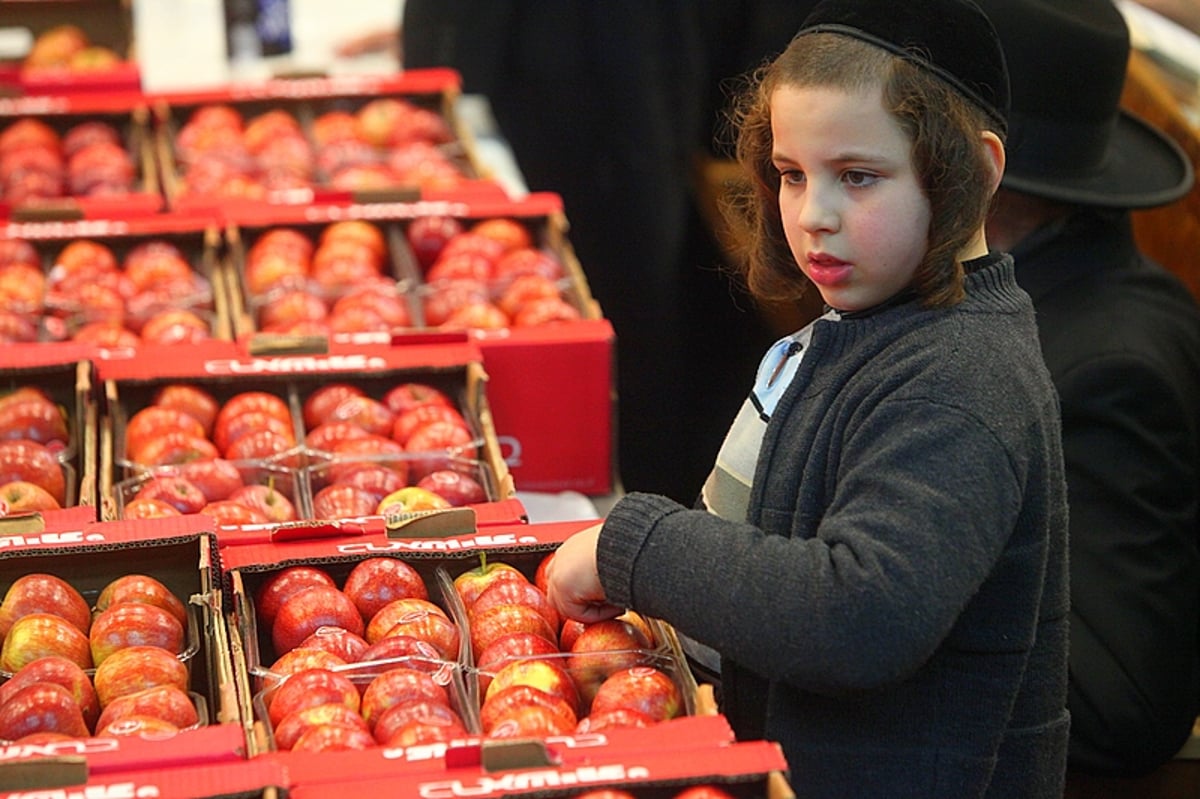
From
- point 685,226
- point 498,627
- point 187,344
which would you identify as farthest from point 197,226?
point 685,226

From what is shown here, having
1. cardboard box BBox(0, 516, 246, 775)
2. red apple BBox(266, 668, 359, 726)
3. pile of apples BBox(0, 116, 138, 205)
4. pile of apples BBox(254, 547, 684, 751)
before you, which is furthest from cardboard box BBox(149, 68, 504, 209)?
red apple BBox(266, 668, 359, 726)

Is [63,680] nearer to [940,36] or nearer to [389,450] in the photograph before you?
[389,450]

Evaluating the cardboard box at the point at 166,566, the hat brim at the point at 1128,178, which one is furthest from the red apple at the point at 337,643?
the hat brim at the point at 1128,178

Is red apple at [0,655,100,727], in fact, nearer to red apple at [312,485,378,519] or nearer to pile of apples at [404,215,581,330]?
red apple at [312,485,378,519]

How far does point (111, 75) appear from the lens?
4.19 m

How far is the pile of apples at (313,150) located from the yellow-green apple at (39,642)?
1.72m

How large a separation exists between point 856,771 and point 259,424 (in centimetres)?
120

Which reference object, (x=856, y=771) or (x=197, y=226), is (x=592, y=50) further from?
(x=856, y=771)

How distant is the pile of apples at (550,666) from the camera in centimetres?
177

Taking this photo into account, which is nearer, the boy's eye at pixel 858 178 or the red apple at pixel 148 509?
the boy's eye at pixel 858 178

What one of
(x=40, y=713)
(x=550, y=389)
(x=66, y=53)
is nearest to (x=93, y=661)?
(x=40, y=713)

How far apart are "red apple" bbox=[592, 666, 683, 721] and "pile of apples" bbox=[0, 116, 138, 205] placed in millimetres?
2230

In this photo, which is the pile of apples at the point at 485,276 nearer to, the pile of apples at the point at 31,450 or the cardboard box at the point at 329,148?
the cardboard box at the point at 329,148

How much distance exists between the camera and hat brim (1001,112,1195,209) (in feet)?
9.29
